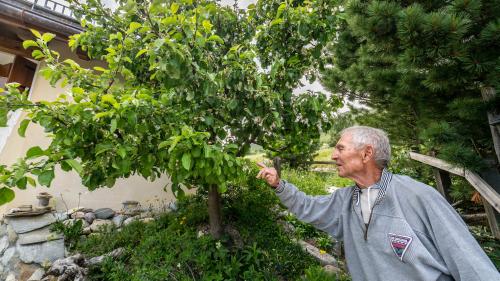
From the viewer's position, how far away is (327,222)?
2.18 meters

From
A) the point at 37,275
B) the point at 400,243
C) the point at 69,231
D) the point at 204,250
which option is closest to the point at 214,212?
the point at 204,250

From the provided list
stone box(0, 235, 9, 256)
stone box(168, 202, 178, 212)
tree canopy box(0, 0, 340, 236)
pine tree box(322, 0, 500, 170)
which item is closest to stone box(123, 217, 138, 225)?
stone box(168, 202, 178, 212)

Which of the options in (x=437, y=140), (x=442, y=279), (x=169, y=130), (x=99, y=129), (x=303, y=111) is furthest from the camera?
(x=303, y=111)

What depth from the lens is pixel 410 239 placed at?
1.58m

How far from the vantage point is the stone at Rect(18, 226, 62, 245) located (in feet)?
13.2

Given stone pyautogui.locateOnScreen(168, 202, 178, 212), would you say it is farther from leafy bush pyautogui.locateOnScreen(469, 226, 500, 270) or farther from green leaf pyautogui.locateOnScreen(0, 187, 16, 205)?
leafy bush pyautogui.locateOnScreen(469, 226, 500, 270)

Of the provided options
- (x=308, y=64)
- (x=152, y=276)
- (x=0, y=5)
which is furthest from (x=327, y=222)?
(x=0, y=5)

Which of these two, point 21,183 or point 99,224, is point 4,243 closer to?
point 99,224

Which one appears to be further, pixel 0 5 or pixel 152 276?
pixel 0 5

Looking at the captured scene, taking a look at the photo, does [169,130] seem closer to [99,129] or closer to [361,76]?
[99,129]

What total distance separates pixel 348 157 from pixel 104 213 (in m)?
5.26

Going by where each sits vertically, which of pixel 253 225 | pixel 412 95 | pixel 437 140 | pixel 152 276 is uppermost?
pixel 412 95

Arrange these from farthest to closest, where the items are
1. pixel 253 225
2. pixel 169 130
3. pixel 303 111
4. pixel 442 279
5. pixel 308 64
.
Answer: pixel 253 225, pixel 308 64, pixel 303 111, pixel 169 130, pixel 442 279

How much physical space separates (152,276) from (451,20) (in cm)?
392
